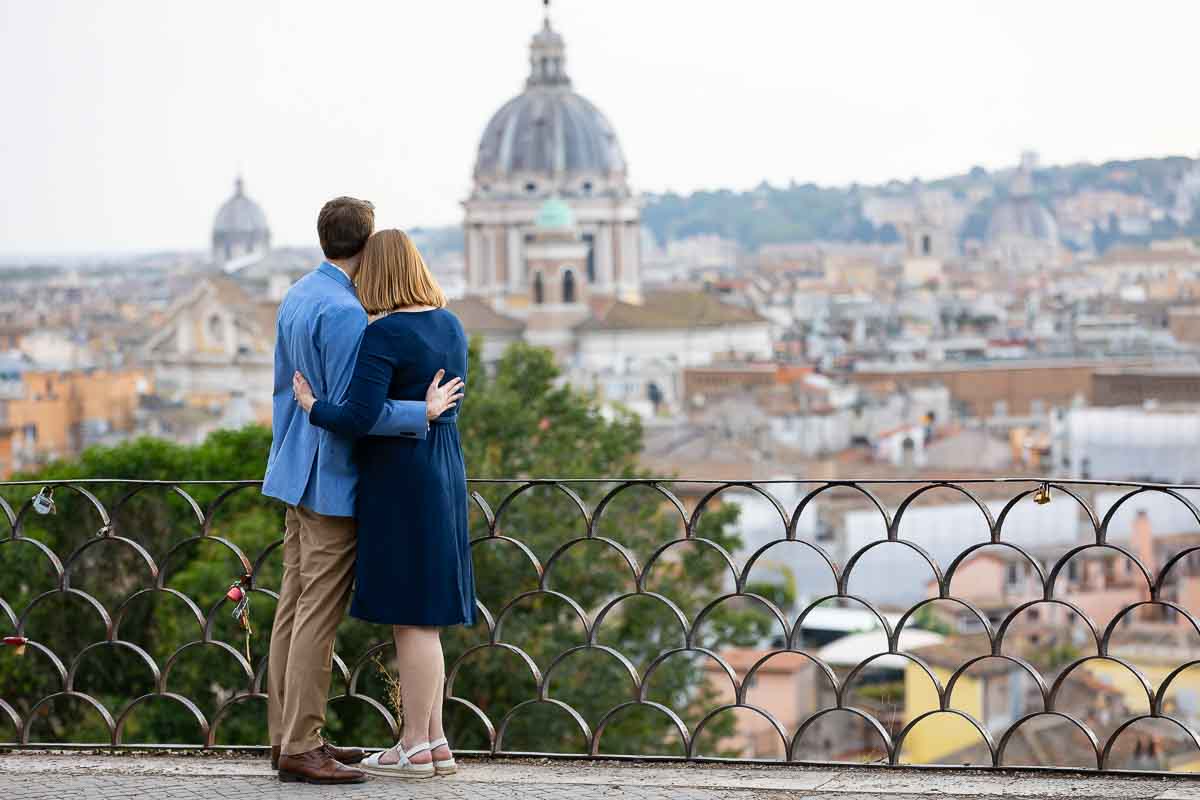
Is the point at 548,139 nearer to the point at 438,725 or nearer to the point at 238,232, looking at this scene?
the point at 238,232

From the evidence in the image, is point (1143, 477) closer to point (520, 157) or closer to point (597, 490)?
point (597, 490)

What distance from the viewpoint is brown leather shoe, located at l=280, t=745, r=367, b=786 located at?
10.7 feet

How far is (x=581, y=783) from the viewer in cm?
332

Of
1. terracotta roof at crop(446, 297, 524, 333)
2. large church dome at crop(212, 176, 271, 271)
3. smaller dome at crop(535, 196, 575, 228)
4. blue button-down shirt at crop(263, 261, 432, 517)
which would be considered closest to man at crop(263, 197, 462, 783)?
blue button-down shirt at crop(263, 261, 432, 517)

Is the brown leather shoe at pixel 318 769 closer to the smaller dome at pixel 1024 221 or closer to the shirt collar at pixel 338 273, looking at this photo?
the shirt collar at pixel 338 273

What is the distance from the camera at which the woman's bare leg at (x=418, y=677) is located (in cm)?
326

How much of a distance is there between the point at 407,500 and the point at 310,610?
213mm

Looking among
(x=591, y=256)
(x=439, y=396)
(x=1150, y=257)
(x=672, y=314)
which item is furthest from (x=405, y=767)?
(x=1150, y=257)

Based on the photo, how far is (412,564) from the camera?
3197 mm

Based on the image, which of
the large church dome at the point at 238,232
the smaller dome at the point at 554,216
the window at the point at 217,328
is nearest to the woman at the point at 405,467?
the smaller dome at the point at 554,216

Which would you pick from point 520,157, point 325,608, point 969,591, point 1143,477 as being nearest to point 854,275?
point 520,157

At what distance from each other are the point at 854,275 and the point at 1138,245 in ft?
51.8

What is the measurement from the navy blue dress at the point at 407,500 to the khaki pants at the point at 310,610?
44 millimetres

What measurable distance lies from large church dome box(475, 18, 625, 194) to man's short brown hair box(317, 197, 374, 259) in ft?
258
